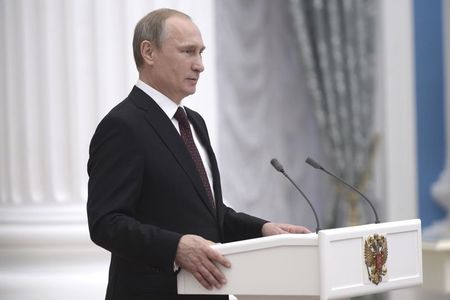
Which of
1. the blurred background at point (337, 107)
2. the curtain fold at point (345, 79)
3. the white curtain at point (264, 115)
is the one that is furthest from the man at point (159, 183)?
the curtain fold at point (345, 79)

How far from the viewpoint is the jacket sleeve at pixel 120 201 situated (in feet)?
8.10

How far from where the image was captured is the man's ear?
2.73 m

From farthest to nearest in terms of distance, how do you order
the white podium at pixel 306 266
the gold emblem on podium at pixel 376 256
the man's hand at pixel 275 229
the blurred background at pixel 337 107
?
the blurred background at pixel 337 107
the man's hand at pixel 275 229
the gold emblem on podium at pixel 376 256
the white podium at pixel 306 266

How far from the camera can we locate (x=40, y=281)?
3.87 m

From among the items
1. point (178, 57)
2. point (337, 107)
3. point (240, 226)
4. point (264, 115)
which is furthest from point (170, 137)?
point (337, 107)

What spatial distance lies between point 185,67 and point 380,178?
13.3 ft

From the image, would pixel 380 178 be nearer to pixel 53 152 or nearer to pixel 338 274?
pixel 53 152

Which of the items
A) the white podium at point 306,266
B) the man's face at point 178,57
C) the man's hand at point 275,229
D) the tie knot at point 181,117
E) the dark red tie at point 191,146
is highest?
the man's face at point 178,57

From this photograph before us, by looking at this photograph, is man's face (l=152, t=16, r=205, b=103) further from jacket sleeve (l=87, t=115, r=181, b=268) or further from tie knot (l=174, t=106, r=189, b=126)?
jacket sleeve (l=87, t=115, r=181, b=268)

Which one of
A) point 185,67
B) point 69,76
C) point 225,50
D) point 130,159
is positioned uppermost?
point 225,50

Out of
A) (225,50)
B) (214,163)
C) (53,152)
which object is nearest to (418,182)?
(225,50)

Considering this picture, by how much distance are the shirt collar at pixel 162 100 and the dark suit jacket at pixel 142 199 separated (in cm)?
2

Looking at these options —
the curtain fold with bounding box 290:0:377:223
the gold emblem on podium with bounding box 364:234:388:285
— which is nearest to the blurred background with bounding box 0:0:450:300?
the curtain fold with bounding box 290:0:377:223

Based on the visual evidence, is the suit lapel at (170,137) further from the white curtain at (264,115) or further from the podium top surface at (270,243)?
the white curtain at (264,115)
